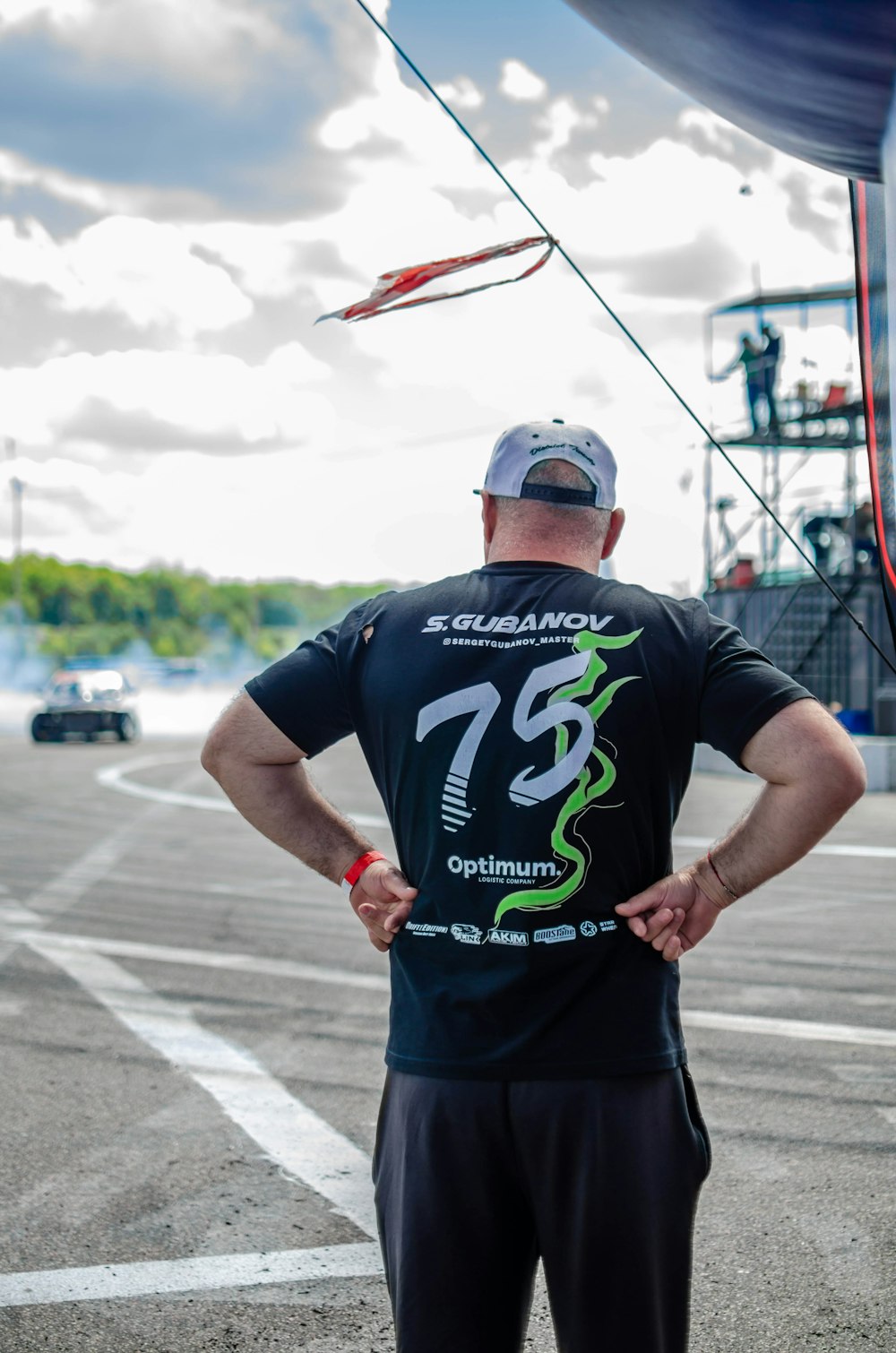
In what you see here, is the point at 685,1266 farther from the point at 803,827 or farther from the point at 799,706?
the point at 799,706

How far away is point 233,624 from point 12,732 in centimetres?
11923

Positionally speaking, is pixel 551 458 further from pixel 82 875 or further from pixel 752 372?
pixel 752 372

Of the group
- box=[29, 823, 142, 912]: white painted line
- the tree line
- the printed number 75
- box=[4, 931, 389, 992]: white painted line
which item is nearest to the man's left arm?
the printed number 75

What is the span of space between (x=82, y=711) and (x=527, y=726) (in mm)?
26688

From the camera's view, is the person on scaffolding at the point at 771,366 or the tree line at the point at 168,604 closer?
the person on scaffolding at the point at 771,366

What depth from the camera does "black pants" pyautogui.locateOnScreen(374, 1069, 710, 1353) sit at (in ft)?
6.48

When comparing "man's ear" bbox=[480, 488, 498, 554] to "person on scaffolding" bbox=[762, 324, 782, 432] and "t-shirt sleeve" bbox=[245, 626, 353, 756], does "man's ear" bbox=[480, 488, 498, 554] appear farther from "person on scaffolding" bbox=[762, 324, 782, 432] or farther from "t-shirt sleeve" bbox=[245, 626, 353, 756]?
"person on scaffolding" bbox=[762, 324, 782, 432]

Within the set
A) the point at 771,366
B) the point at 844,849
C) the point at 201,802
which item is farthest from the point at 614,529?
the point at 771,366

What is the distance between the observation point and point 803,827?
2139 millimetres

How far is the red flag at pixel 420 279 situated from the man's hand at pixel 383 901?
56.6 inches

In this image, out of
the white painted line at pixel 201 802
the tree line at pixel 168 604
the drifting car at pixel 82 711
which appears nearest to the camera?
the white painted line at pixel 201 802

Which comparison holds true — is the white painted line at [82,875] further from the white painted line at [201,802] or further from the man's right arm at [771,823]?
the man's right arm at [771,823]

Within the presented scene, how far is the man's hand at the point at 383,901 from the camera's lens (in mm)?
2172

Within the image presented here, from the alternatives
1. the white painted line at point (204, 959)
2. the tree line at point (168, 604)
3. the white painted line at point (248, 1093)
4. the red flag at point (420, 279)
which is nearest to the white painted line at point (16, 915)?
the white painted line at point (204, 959)
